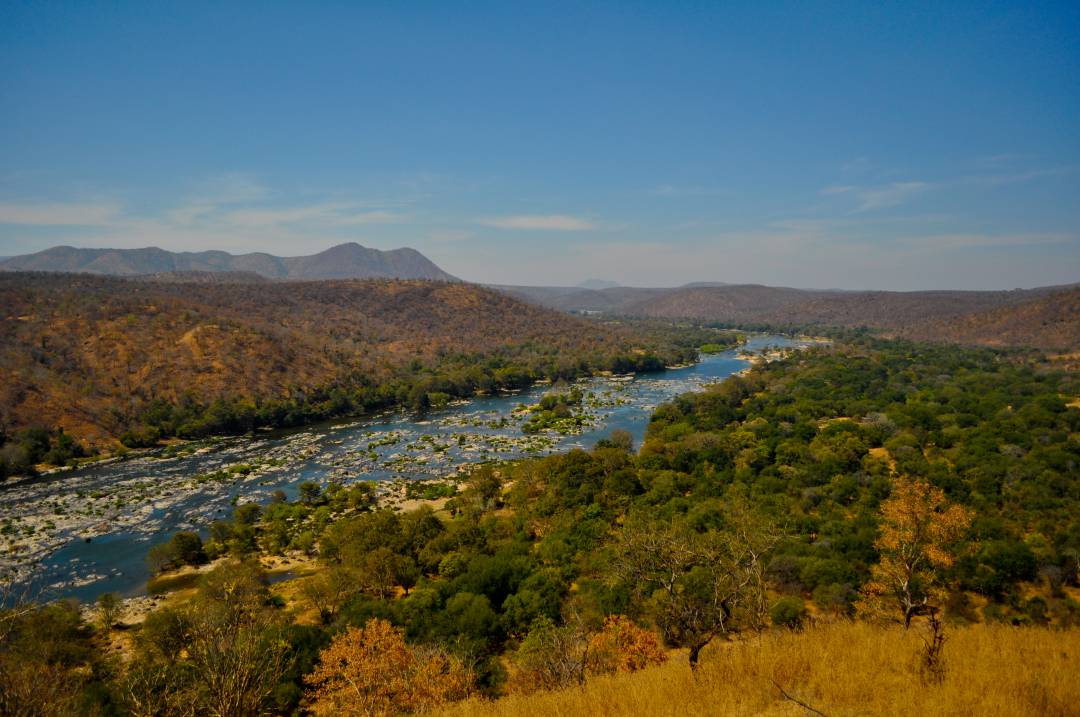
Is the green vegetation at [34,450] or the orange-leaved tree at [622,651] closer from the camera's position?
the orange-leaved tree at [622,651]

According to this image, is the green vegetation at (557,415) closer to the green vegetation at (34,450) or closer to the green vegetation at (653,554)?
the green vegetation at (653,554)

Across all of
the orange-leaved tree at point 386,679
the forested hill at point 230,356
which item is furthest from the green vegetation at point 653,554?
the forested hill at point 230,356

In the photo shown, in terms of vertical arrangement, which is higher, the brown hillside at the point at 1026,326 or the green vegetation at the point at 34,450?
the brown hillside at the point at 1026,326

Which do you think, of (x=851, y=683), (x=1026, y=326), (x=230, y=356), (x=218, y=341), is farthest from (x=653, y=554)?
(x=1026, y=326)

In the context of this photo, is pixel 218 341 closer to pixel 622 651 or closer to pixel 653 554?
pixel 653 554

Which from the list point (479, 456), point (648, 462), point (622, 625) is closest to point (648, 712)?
point (622, 625)

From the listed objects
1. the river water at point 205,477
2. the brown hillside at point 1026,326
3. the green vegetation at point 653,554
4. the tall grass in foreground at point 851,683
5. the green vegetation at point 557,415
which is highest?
the brown hillside at point 1026,326
